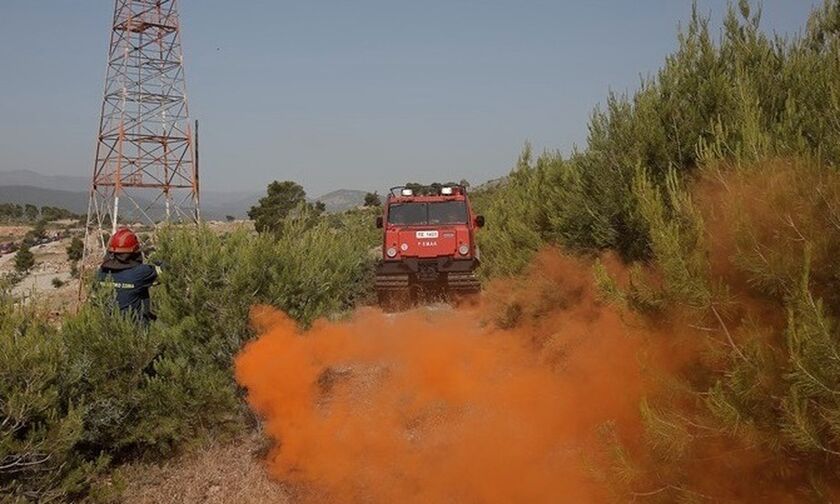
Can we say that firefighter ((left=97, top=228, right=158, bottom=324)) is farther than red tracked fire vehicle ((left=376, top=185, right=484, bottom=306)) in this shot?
No

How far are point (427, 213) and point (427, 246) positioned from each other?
92 cm

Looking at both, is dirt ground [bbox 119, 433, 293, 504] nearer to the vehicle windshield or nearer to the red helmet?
the red helmet

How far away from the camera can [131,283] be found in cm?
701

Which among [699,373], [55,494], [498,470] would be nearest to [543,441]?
[498,470]

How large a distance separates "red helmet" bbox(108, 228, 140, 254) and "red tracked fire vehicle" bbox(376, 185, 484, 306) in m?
7.63

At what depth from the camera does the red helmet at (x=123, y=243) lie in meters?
6.98

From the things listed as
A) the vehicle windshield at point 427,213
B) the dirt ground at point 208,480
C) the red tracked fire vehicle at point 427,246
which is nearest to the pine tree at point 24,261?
the vehicle windshield at point 427,213

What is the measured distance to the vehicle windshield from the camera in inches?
593

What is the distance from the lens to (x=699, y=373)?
4.35m

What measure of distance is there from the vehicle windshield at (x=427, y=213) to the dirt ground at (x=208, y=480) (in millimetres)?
8859

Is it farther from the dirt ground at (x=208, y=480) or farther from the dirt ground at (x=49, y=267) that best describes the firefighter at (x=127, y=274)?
the dirt ground at (x=49, y=267)

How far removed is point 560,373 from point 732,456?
4048 millimetres

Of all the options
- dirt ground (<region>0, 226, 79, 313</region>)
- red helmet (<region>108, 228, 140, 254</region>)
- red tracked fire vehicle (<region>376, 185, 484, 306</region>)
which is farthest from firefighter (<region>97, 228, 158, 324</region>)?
dirt ground (<region>0, 226, 79, 313</region>)

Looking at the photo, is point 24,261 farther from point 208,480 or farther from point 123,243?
point 208,480
